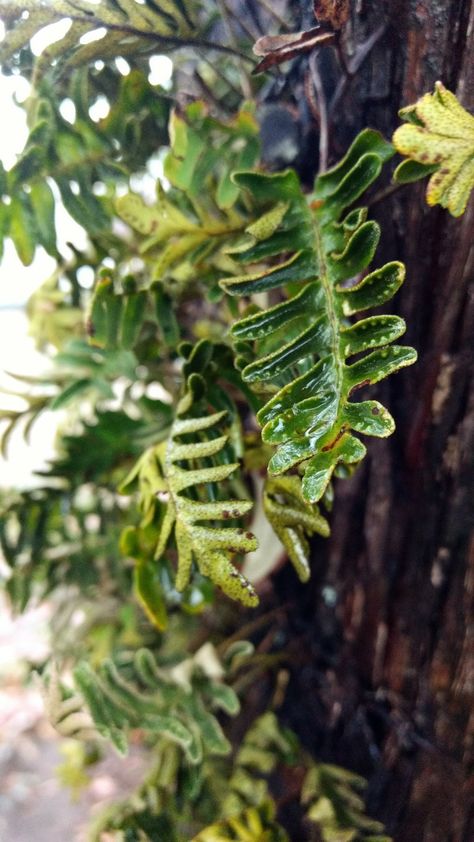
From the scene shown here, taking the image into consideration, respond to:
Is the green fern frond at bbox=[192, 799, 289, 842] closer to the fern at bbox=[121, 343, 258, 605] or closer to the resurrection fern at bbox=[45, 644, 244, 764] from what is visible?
the resurrection fern at bbox=[45, 644, 244, 764]

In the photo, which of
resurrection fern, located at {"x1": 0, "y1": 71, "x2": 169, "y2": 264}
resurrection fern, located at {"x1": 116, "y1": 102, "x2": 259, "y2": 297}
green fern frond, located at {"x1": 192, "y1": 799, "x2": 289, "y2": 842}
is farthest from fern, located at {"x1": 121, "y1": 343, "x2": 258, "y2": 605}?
green fern frond, located at {"x1": 192, "y1": 799, "x2": 289, "y2": 842}

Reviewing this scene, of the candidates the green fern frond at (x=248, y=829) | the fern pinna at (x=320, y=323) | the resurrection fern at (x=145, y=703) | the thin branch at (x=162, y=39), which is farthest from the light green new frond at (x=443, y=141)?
the green fern frond at (x=248, y=829)

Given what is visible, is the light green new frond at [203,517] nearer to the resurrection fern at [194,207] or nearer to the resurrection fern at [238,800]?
the resurrection fern at [194,207]

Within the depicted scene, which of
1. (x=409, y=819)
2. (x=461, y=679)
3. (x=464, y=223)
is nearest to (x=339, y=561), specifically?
(x=461, y=679)

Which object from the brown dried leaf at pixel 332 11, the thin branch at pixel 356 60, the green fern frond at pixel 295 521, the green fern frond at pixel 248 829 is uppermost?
the brown dried leaf at pixel 332 11

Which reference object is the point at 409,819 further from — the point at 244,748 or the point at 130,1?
the point at 130,1

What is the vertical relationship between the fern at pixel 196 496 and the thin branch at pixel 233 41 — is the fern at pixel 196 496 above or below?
below
